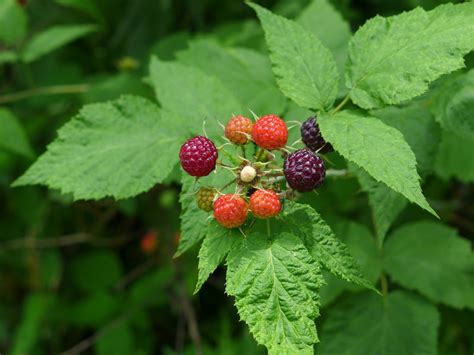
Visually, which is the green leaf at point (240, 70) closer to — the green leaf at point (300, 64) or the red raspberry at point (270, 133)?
the green leaf at point (300, 64)

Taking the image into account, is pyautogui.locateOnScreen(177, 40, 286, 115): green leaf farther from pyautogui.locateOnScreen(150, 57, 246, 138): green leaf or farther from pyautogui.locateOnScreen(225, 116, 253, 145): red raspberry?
pyautogui.locateOnScreen(225, 116, 253, 145): red raspberry

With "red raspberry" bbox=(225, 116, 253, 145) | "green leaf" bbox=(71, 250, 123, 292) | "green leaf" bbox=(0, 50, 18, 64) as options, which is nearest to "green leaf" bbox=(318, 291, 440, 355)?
"red raspberry" bbox=(225, 116, 253, 145)

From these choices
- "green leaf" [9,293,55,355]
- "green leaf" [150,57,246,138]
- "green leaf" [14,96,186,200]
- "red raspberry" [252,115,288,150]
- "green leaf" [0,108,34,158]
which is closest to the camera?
"red raspberry" [252,115,288,150]

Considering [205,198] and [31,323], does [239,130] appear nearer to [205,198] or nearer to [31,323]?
[205,198]

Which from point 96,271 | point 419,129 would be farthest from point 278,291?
point 96,271

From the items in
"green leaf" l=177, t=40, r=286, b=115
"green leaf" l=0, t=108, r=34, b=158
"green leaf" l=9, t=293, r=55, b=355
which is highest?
"green leaf" l=177, t=40, r=286, b=115

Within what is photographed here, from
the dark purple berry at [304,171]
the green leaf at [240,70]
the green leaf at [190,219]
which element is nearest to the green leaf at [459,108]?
the dark purple berry at [304,171]

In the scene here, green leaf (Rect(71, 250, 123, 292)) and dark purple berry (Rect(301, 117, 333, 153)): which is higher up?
dark purple berry (Rect(301, 117, 333, 153))
